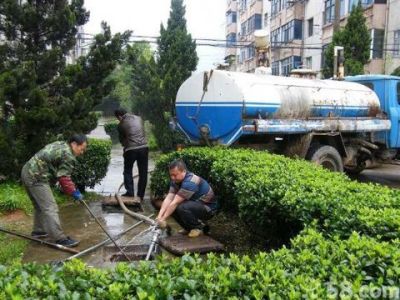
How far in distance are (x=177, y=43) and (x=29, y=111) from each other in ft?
39.4

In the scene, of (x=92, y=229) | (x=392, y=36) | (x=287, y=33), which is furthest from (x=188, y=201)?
(x=287, y=33)

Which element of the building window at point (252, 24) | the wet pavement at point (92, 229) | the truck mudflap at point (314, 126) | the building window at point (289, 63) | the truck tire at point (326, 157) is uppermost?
the building window at point (252, 24)

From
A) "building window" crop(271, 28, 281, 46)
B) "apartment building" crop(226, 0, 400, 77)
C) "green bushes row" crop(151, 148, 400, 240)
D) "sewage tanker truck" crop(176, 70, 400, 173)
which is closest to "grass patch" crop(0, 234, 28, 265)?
"green bushes row" crop(151, 148, 400, 240)

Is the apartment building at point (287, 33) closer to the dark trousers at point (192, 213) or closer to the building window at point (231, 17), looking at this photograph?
the building window at point (231, 17)

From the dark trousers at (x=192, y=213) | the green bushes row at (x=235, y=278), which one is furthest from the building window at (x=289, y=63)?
the green bushes row at (x=235, y=278)

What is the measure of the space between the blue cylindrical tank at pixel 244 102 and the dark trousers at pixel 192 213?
2.07 metres

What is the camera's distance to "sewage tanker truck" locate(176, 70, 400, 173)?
7664mm

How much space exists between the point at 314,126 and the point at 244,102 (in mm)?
1802

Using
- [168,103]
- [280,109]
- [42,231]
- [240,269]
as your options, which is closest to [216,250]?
[42,231]

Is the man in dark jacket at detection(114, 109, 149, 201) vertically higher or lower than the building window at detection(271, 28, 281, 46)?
lower

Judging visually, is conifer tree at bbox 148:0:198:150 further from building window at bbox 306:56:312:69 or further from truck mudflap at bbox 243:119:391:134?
building window at bbox 306:56:312:69

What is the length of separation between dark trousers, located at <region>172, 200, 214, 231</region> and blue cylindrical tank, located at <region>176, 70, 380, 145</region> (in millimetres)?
2073

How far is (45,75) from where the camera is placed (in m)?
8.07

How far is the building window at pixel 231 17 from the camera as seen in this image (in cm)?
5427
